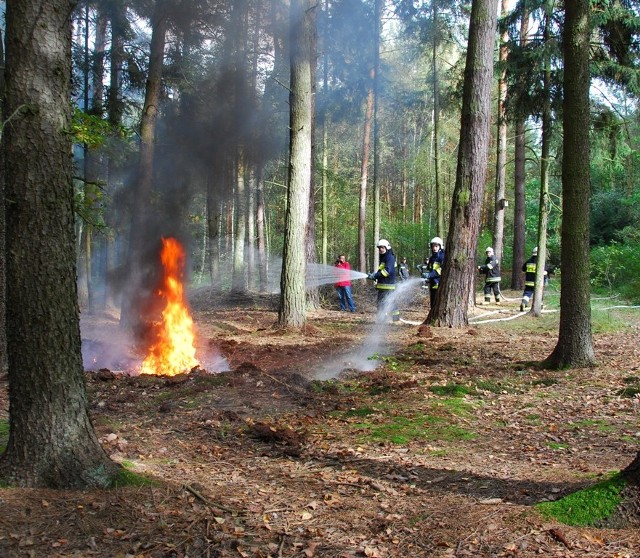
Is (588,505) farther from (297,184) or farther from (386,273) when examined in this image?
(386,273)

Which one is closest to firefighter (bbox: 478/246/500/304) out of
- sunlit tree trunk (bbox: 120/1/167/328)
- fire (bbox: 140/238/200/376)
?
sunlit tree trunk (bbox: 120/1/167/328)

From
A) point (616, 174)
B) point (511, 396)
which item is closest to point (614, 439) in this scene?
point (511, 396)

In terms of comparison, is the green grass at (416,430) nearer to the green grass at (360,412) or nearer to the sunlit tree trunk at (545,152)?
the green grass at (360,412)

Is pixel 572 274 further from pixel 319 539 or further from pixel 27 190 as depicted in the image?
pixel 27 190

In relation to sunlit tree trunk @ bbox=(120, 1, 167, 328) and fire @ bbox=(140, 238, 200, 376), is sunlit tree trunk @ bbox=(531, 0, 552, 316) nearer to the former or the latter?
fire @ bbox=(140, 238, 200, 376)

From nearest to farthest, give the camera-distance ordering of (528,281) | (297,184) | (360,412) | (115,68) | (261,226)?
(360,412) < (297,184) < (528,281) < (115,68) < (261,226)

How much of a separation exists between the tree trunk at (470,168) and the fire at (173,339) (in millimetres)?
5280

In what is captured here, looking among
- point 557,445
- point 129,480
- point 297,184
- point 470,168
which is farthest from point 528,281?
point 129,480

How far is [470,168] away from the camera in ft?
38.1

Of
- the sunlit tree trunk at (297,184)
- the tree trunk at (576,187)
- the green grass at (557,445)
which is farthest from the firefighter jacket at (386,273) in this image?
the green grass at (557,445)

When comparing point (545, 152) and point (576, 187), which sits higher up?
point (545, 152)

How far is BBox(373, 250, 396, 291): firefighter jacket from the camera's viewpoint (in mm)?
13148

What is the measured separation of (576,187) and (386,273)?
590 cm

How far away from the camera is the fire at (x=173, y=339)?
905 centimetres
